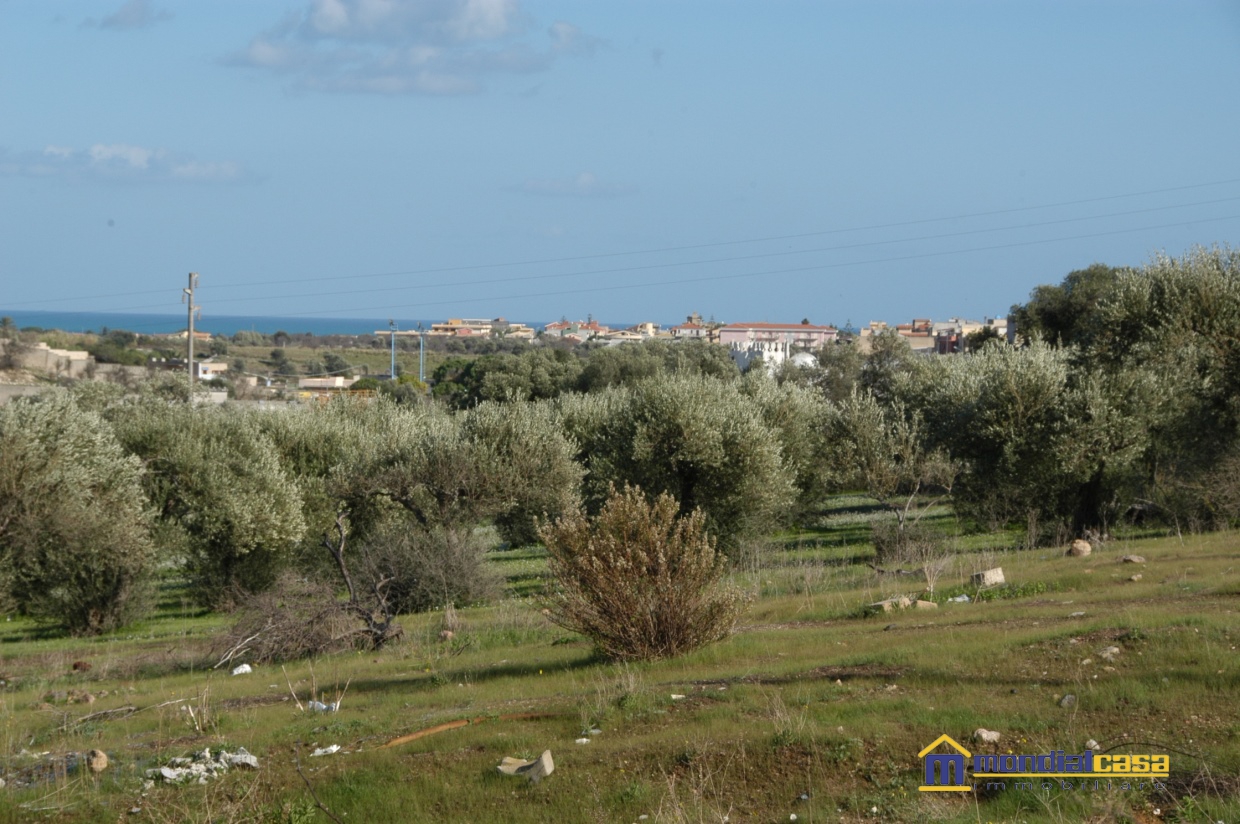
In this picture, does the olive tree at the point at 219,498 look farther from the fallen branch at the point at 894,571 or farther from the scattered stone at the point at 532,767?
the scattered stone at the point at 532,767

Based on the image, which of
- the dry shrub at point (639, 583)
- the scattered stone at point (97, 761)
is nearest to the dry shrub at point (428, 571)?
the dry shrub at point (639, 583)

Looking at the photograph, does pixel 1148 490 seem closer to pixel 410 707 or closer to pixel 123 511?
pixel 410 707

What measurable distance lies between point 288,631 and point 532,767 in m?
10.3

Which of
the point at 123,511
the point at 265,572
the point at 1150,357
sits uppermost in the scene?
the point at 1150,357

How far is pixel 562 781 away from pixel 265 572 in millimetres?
24047

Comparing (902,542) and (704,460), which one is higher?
(704,460)

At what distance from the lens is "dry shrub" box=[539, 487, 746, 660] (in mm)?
11898

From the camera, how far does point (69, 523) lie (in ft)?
82.6

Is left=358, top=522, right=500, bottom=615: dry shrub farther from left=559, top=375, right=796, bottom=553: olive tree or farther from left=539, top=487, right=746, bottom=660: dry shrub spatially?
left=539, top=487, right=746, bottom=660: dry shrub

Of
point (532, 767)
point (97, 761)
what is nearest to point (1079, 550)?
point (532, 767)

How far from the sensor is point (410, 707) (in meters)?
11.3

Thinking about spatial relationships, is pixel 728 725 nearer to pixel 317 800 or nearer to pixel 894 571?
pixel 317 800

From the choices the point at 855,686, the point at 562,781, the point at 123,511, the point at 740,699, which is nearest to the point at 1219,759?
the point at 855,686

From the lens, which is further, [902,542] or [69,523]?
[902,542]
